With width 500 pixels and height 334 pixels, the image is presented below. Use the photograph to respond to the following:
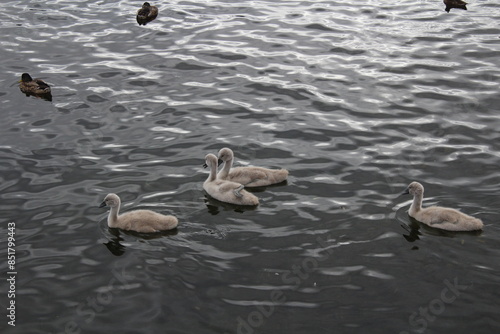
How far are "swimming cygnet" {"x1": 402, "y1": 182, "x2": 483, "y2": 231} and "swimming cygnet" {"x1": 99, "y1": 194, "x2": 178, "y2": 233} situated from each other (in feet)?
13.9

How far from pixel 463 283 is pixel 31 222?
24.4 feet

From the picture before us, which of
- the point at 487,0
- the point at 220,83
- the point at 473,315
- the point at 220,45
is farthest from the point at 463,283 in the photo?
the point at 487,0

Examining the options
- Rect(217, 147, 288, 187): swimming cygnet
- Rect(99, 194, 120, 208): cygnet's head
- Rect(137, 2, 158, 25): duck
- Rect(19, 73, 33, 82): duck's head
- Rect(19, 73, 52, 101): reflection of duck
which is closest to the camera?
Rect(99, 194, 120, 208): cygnet's head

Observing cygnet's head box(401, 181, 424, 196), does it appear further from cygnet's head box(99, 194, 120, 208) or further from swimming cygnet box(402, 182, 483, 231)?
cygnet's head box(99, 194, 120, 208)

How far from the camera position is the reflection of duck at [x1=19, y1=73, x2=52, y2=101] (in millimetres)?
17516

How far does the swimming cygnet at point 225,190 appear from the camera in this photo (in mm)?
13070

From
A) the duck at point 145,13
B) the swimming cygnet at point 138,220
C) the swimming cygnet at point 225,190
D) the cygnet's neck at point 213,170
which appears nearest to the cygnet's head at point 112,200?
the swimming cygnet at point 138,220

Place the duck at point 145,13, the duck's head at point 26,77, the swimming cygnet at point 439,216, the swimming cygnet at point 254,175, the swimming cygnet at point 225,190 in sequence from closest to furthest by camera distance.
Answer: the swimming cygnet at point 439,216, the swimming cygnet at point 225,190, the swimming cygnet at point 254,175, the duck's head at point 26,77, the duck at point 145,13

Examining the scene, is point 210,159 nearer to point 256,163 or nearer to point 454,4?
point 256,163

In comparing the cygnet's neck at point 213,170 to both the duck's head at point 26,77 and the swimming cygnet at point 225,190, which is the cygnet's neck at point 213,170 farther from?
the duck's head at point 26,77

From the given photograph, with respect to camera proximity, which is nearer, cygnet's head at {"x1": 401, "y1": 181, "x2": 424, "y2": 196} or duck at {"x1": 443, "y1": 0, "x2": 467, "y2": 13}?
cygnet's head at {"x1": 401, "y1": 181, "x2": 424, "y2": 196}

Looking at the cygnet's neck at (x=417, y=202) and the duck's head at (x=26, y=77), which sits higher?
the duck's head at (x=26, y=77)

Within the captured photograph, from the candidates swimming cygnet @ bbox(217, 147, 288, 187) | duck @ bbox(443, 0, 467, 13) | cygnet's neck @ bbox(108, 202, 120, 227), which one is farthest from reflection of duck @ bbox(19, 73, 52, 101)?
duck @ bbox(443, 0, 467, 13)

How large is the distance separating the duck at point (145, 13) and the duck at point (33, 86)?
5.94 meters
